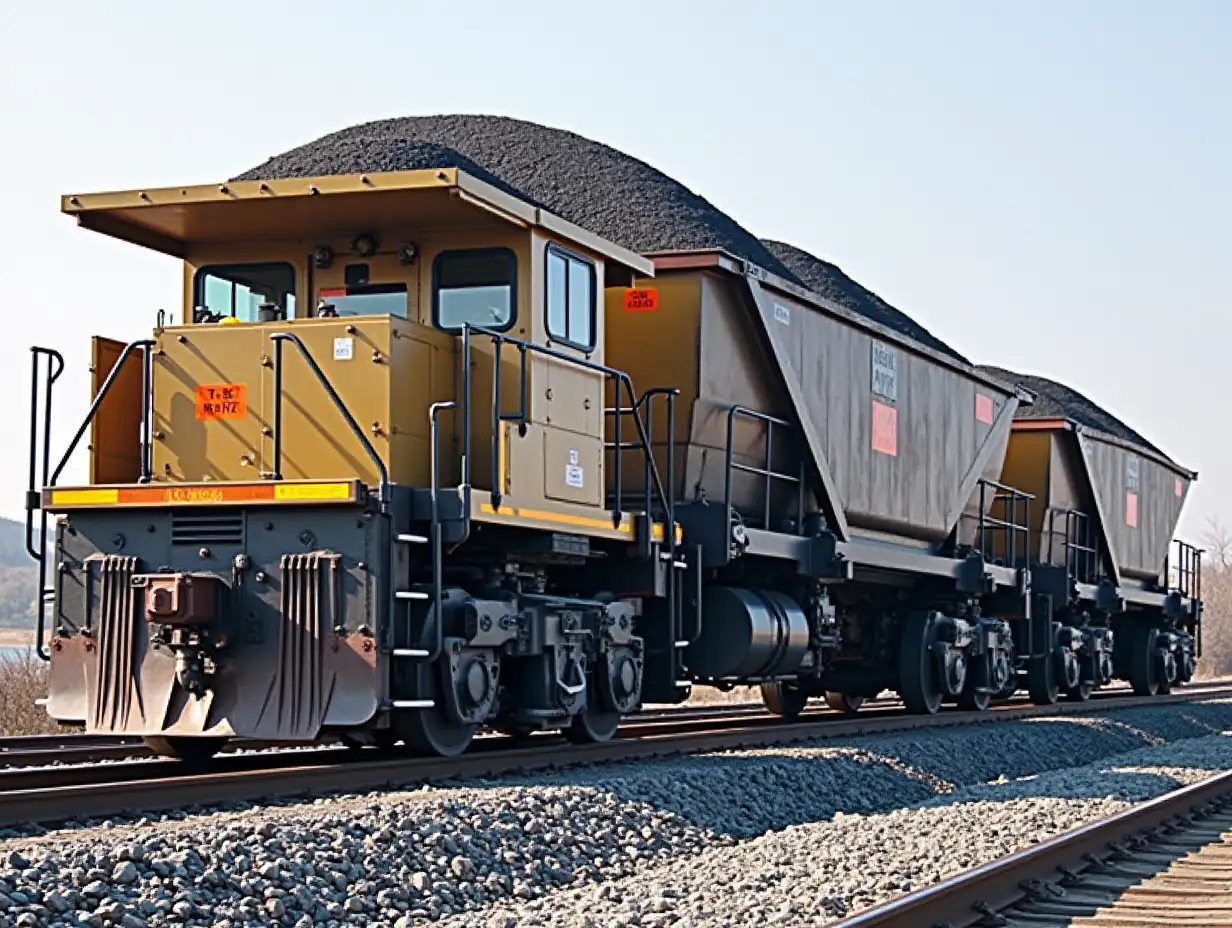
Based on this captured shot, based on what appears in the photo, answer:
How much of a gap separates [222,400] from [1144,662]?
19.0 meters

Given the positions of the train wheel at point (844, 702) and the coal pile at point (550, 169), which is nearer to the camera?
the train wheel at point (844, 702)

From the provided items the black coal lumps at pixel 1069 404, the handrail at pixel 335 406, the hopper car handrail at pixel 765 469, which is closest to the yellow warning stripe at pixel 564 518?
the handrail at pixel 335 406

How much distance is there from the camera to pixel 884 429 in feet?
55.9

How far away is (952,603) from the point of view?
62.4ft

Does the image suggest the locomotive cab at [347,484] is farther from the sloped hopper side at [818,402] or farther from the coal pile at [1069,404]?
the coal pile at [1069,404]

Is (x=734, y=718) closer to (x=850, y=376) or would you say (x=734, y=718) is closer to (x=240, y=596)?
(x=850, y=376)

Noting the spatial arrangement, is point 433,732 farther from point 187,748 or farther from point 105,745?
point 105,745

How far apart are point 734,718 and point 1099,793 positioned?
7.45 metres

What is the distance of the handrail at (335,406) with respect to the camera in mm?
10023

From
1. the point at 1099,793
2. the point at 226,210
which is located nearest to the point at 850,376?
the point at 1099,793

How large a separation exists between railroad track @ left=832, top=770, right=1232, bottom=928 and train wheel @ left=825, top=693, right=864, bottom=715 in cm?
994

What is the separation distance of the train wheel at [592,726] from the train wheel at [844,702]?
7675mm

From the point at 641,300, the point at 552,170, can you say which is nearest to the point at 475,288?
the point at 641,300

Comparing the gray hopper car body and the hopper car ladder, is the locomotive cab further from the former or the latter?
the hopper car ladder
